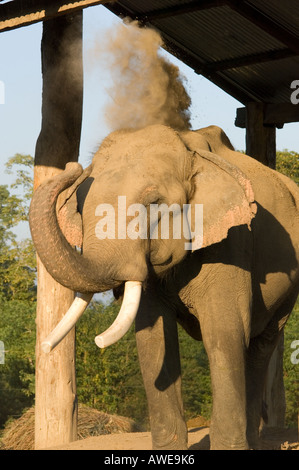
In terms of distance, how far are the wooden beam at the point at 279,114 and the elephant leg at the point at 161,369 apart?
13.4 ft

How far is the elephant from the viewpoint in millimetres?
4957

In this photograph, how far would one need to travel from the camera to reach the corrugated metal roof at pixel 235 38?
8.42m

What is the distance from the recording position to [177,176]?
5512mm

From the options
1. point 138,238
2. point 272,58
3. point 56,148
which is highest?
point 272,58

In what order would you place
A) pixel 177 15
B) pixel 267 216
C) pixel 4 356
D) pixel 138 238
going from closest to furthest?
pixel 138 238 < pixel 267 216 < pixel 177 15 < pixel 4 356

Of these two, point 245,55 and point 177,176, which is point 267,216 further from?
point 245,55

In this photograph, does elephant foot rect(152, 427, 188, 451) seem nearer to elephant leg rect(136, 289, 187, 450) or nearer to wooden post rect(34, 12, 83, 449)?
elephant leg rect(136, 289, 187, 450)

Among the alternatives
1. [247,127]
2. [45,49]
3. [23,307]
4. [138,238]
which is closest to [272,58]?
[247,127]

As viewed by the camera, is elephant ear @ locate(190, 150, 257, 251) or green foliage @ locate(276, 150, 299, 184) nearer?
elephant ear @ locate(190, 150, 257, 251)

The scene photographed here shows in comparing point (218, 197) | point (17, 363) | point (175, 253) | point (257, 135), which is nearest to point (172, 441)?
point (175, 253)

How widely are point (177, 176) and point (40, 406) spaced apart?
2694mm

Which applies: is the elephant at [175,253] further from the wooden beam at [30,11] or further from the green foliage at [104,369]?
the green foliage at [104,369]

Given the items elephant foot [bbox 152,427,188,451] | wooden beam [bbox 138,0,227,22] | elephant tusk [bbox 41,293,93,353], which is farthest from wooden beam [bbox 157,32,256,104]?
elephant tusk [bbox 41,293,93,353]

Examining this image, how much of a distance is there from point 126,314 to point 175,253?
0.60 m
